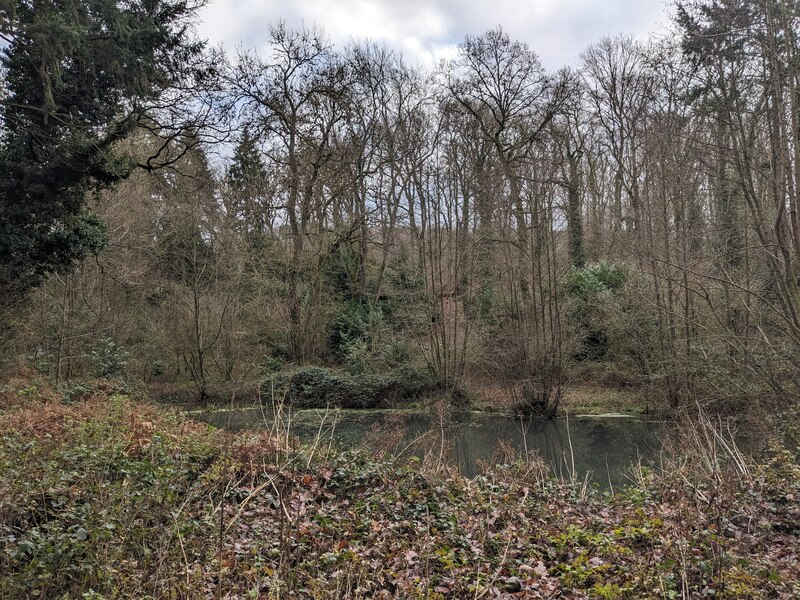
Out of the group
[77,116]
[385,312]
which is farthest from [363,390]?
[77,116]

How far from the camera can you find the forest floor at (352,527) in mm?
3857

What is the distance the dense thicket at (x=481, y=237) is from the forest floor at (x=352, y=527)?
5.42 m

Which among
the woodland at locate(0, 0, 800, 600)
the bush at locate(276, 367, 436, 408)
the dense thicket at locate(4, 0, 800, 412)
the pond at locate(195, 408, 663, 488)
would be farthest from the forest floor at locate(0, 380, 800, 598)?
the bush at locate(276, 367, 436, 408)

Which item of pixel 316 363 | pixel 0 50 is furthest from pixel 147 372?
pixel 0 50

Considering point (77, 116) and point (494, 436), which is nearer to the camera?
point (77, 116)

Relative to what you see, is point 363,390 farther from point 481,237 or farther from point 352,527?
point 352,527

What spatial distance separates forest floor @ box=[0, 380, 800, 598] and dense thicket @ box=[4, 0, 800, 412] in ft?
17.8

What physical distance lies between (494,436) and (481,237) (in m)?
7.17

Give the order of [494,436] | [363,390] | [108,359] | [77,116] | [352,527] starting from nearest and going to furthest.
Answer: [352,527] < [77,116] < [494,436] < [108,359] < [363,390]

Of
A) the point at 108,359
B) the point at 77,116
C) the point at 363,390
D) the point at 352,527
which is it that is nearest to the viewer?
the point at 352,527

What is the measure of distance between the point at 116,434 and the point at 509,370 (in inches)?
491

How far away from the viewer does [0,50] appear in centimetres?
1100

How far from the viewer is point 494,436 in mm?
14312

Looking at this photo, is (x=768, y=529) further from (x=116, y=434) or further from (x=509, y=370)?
(x=509, y=370)
